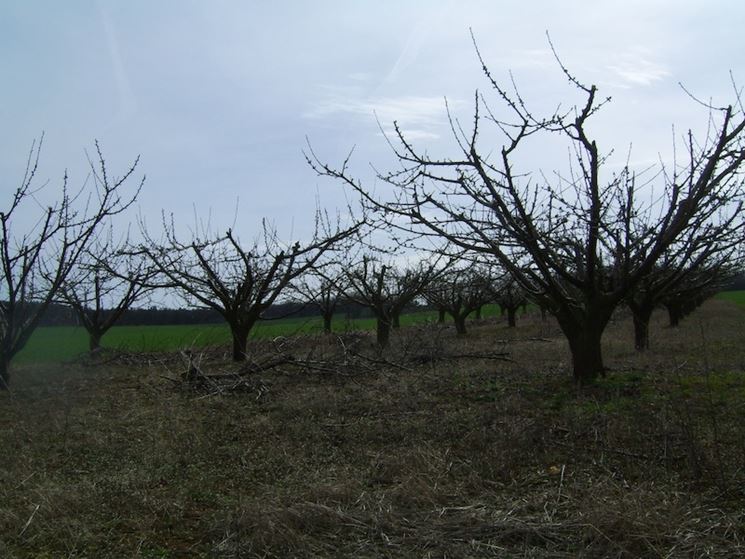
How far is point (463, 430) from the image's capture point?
219 inches

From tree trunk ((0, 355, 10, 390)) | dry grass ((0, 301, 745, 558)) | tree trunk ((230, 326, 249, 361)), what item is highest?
tree trunk ((230, 326, 249, 361))

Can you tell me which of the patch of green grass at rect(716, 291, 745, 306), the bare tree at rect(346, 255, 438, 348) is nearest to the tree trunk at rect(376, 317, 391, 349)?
the bare tree at rect(346, 255, 438, 348)

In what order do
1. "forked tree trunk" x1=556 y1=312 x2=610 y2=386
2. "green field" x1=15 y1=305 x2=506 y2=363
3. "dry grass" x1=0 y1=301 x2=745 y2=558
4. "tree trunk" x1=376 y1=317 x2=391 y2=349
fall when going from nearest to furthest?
"dry grass" x1=0 y1=301 x2=745 y2=558 → "forked tree trunk" x1=556 y1=312 x2=610 y2=386 → "green field" x1=15 y1=305 x2=506 y2=363 → "tree trunk" x1=376 y1=317 x2=391 y2=349

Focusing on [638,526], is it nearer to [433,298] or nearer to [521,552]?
[521,552]

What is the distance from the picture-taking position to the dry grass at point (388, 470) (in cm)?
337

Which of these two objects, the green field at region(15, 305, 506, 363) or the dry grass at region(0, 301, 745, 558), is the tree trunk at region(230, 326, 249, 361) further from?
the dry grass at region(0, 301, 745, 558)

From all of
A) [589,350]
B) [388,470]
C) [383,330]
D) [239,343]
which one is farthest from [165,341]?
[388,470]

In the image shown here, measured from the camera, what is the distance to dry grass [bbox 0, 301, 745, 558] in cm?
337

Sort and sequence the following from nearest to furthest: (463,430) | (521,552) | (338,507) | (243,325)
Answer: (521,552) → (338,507) → (463,430) → (243,325)

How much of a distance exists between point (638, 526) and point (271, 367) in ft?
21.3

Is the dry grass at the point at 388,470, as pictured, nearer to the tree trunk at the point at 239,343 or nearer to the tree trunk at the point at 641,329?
the tree trunk at the point at 239,343

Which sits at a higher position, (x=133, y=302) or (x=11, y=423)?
(x=133, y=302)

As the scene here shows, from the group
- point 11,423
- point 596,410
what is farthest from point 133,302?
point 596,410

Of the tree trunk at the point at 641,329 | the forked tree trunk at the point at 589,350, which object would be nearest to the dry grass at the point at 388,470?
the forked tree trunk at the point at 589,350
